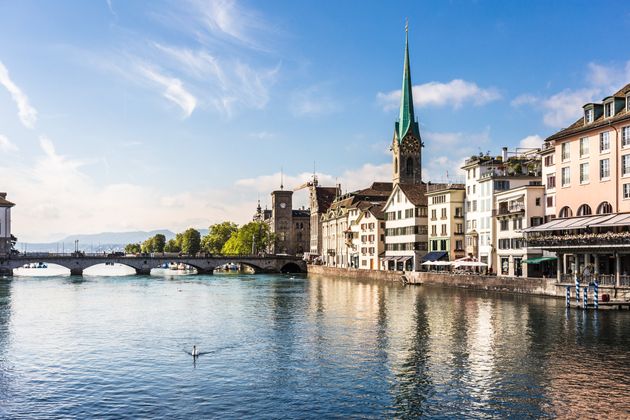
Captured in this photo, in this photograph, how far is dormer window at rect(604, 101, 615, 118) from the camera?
68.3 meters

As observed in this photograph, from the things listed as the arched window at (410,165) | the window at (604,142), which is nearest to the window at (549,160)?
Result: the window at (604,142)

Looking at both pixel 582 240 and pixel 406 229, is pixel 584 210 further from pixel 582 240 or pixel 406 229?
pixel 406 229

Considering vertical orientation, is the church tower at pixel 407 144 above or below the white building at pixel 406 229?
above

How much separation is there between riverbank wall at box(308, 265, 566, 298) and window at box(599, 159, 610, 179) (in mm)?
11292

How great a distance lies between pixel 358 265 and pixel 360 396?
113 m

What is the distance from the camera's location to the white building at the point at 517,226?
85.3m

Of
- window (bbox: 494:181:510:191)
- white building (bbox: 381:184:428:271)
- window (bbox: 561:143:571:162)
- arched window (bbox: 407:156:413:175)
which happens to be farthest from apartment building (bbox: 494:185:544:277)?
arched window (bbox: 407:156:413:175)

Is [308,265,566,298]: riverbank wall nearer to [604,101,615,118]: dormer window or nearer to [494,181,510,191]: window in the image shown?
[494,181,510,191]: window

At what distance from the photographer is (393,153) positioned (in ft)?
584

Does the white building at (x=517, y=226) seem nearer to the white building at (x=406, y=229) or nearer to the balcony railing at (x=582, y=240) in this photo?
the balcony railing at (x=582, y=240)

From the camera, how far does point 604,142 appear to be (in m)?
69.2

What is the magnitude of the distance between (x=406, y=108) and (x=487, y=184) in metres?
81.8

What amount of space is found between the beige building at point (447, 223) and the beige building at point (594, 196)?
97.3ft

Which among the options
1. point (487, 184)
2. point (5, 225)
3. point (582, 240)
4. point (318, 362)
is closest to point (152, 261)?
point (5, 225)
